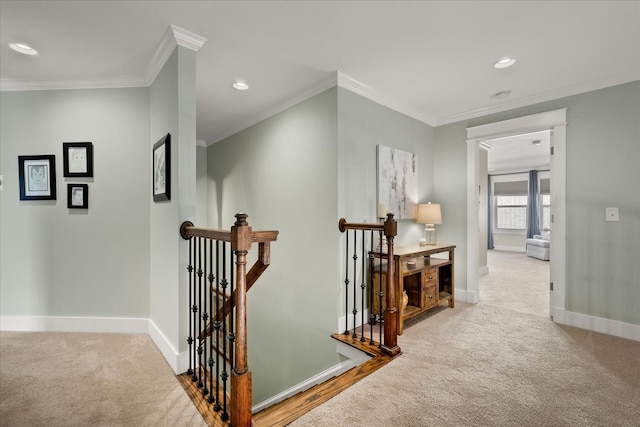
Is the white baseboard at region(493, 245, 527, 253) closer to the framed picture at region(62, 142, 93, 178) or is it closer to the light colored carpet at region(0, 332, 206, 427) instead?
the light colored carpet at region(0, 332, 206, 427)

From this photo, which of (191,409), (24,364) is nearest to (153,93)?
(24,364)

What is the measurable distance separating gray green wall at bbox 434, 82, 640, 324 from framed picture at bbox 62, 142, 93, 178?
4709 millimetres

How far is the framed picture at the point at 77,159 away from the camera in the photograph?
283cm

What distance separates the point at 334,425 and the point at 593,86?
3.79 meters

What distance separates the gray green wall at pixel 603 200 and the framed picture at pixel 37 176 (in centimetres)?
508

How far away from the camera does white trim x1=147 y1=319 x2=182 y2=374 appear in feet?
6.97

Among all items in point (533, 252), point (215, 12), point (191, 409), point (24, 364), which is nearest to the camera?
point (191, 409)

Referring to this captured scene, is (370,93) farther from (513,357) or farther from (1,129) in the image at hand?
(1,129)

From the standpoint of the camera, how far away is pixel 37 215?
2842 mm

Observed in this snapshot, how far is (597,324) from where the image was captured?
9.36ft

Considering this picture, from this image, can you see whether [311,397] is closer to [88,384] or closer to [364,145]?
[88,384]

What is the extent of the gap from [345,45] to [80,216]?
2.91 m

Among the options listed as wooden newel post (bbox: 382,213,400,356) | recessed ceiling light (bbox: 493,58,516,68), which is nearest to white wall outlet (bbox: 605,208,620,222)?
recessed ceiling light (bbox: 493,58,516,68)

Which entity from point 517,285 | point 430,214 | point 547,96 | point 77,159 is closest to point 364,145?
point 430,214
